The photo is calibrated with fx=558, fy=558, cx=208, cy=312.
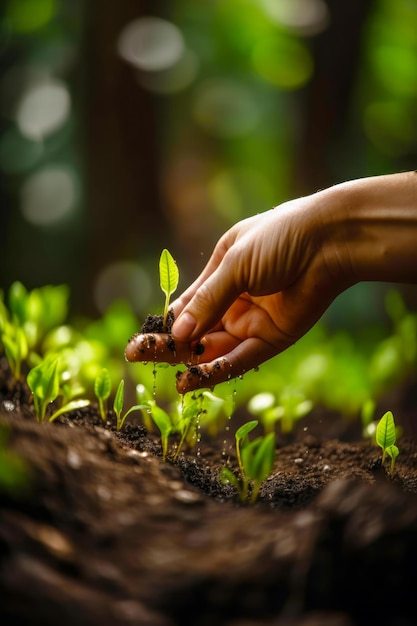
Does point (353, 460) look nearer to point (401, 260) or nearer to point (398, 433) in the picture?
point (398, 433)

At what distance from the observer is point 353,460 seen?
1452 mm

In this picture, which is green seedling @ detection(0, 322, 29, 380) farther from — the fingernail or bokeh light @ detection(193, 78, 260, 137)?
bokeh light @ detection(193, 78, 260, 137)

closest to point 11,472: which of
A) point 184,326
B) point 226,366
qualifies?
point 184,326

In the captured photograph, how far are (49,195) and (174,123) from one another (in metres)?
0.77

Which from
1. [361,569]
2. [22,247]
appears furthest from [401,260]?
[22,247]

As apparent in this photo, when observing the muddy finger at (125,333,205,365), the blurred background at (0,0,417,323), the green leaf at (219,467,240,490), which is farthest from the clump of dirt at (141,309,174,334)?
the blurred background at (0,0,417,323)

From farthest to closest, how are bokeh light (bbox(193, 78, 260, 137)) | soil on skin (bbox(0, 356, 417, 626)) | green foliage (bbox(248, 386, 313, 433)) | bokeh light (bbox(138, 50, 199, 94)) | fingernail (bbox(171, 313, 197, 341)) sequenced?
bokeh light (bbox(193, 78, 260, 137)), bokeh light (bbox(138, 50, 199, 94)), green foliage (bbox(248, 386, 313, 433)), fingernail (bbox(171, 313, 197, 341)), soil on skin (bbox(0, 356, 417, 626))

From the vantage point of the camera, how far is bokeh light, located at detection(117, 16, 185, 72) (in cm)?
267

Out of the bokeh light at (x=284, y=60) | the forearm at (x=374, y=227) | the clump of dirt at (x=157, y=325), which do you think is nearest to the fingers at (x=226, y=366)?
the clump of dirt at (x=157, y=325)

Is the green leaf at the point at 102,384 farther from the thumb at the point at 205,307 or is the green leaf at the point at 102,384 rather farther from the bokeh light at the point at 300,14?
the bokeh light at the point at 300,14

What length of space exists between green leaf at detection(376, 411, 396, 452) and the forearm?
319 mm

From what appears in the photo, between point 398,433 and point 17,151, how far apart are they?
2420 mm

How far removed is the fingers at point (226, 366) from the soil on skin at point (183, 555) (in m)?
0.40

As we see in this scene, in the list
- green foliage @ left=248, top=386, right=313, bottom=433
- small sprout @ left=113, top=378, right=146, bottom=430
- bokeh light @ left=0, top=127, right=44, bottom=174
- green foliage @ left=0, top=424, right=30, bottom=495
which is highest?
bokeh light @ left=0, top=127, right=44, bottom=174
